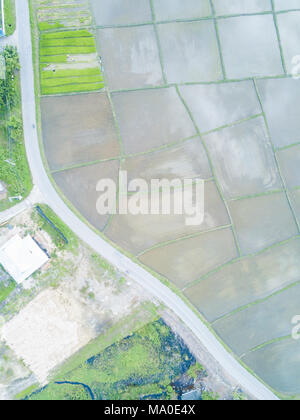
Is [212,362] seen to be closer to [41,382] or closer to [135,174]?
[41,382]

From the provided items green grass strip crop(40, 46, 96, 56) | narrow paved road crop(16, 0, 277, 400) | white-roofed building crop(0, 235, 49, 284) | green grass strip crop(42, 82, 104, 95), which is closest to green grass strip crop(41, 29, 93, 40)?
green grass strip crop(40, 46, 96, 56)

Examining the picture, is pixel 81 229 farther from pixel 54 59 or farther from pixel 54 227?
pixel 54 59

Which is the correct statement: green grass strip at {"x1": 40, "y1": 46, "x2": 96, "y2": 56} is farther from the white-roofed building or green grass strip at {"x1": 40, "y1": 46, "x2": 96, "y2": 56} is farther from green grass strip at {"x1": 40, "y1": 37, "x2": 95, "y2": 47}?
the white-roofed building

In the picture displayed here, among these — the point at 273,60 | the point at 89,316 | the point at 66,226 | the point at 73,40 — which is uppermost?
the point at 73,40

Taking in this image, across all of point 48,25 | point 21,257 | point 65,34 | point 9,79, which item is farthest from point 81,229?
point 48,25

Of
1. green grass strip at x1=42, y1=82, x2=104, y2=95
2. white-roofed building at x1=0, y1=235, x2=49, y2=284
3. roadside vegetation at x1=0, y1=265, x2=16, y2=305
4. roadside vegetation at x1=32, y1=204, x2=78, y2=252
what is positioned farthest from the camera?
green grass strip at x1=42, y1=82, x2=104, y2=95
